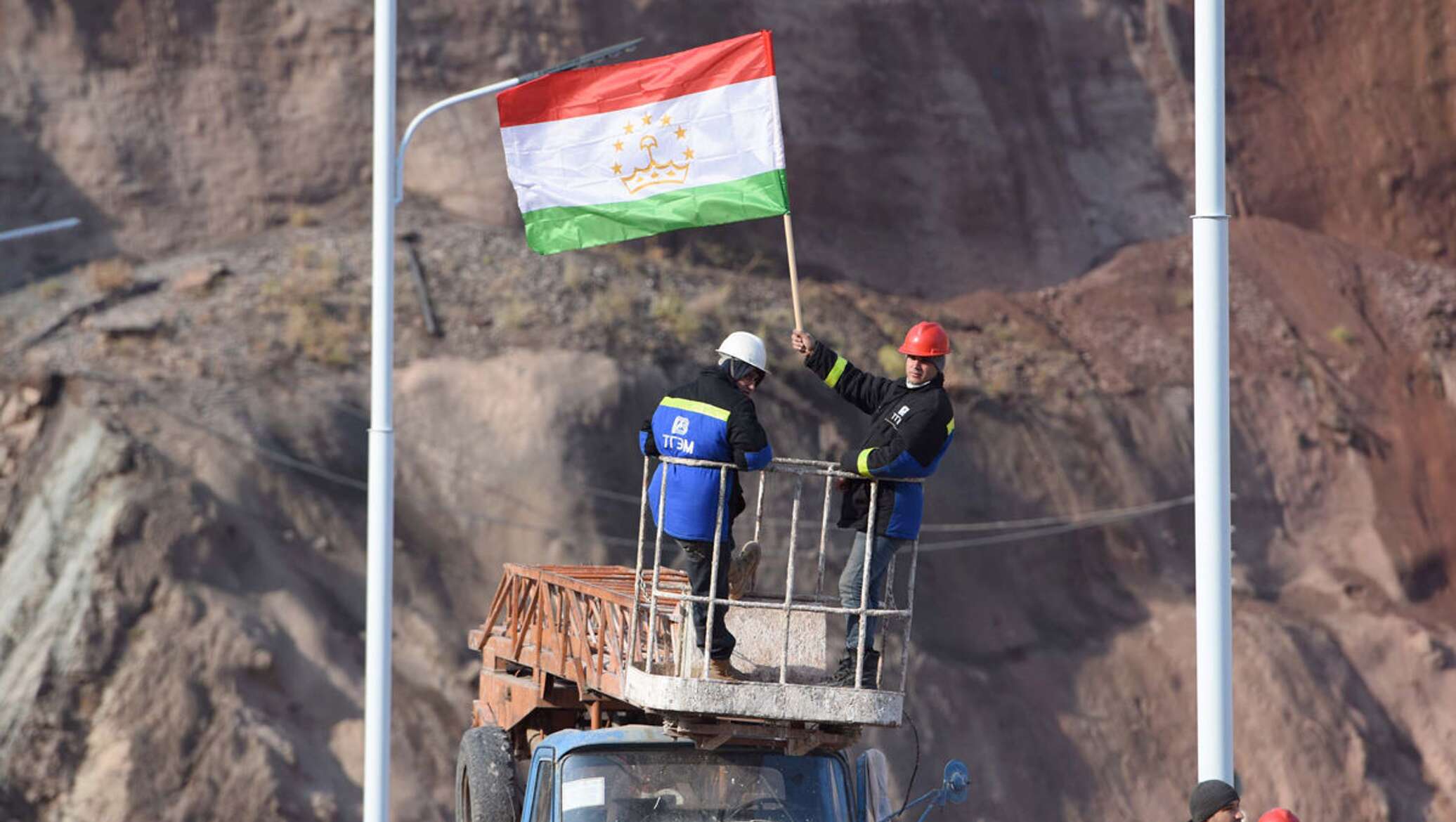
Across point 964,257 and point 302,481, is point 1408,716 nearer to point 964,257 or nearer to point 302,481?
point 964,257

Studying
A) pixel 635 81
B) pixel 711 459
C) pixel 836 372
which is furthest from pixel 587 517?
pixel 711 459

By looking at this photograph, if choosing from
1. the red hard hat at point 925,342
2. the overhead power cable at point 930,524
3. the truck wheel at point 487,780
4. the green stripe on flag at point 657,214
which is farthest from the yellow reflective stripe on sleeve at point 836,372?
the overhead power cable at point 930,524

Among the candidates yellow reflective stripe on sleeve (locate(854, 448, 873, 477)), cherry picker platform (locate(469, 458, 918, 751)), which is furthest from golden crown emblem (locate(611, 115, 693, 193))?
yellow reflective stripe on sleeve (locate(854, 448, 873, 477))

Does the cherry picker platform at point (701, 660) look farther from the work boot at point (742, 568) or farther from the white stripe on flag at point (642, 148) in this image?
the white stripe on flag at point (642, 148)

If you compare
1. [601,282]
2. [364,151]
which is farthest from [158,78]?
[601,282]

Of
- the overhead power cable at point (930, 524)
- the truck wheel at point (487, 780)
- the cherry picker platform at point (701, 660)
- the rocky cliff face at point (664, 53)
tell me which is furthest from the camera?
the rocky cliff face at point (664, 53)

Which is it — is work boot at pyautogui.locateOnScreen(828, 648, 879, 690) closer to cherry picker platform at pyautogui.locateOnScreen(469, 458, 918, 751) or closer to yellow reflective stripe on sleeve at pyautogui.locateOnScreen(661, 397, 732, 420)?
cherry picker platform at pyautogui.locateOnScreen(469, 458, 918, 751)
